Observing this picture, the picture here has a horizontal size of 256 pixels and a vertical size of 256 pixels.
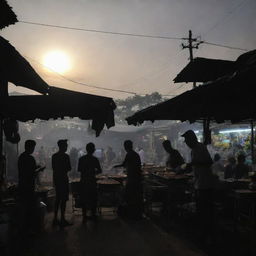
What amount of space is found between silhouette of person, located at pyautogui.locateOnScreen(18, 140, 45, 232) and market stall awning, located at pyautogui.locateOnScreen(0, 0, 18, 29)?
106 inches

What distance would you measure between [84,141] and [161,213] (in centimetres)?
2723

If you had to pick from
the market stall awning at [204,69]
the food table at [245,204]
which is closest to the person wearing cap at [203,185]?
the food table at [245,204]

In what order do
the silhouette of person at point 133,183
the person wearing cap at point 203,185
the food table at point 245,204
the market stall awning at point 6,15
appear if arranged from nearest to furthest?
the market stall awning at point 6,15 < the person wearing cap at point 203,185 < the food table at point 245,204 < the silhouette of person at point 133,183

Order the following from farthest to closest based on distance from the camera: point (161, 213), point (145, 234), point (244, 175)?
point (244, 175), point (161, 213), point (145, 234)

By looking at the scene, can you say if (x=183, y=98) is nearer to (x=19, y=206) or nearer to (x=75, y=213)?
(x=19, y=206)

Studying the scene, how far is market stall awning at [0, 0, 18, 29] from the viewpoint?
5.41 meters

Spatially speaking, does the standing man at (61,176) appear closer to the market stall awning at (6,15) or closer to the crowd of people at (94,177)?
the crowd of people at (94,177)

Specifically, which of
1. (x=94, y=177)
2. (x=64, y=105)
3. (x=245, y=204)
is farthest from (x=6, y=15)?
(x=245, y=204)

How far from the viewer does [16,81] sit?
27.2ft

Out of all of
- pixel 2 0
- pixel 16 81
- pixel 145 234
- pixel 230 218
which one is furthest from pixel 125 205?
pixel 2 0

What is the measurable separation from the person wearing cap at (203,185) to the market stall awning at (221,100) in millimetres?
1030

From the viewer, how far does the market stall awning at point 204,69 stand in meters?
9.83

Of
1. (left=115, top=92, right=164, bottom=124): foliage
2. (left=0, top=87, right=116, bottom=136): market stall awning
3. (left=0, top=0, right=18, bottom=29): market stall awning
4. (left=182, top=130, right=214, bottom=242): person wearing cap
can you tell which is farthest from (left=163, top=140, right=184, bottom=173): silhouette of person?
(left=115, top=92, right=164, bottom=124): foliage

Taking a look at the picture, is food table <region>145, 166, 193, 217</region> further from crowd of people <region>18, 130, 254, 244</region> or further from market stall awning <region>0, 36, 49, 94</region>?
market stall awning <region>0, 36, 49, 94</region>
